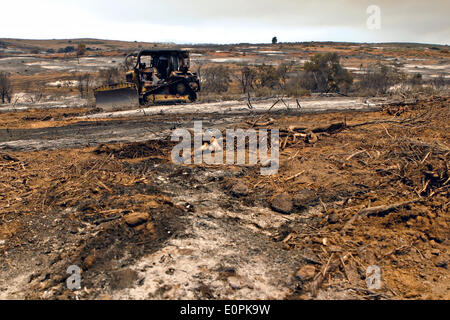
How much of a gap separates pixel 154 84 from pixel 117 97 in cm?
191

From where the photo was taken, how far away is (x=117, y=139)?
1010cm

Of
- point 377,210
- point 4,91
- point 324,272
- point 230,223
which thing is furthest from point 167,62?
point 324,272

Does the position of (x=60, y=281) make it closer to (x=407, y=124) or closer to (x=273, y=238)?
(x=273, y=238)

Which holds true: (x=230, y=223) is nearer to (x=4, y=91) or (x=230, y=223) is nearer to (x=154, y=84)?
(x=154, y=84)

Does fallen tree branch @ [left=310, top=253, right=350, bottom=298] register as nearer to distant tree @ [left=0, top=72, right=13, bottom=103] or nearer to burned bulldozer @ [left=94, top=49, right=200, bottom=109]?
burned bulldozer @ [left=94, top=49, right=200, bottom=109]

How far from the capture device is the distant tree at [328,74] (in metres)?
21.9

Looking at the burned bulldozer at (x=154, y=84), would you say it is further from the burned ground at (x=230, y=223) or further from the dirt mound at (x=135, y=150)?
the burned ground at (x=230, y=223)

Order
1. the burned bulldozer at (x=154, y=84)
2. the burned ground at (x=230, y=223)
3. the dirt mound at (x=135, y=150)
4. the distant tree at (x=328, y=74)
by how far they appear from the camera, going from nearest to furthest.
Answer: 1. the burned ground at (x=230, y=223)
2. the dirt mound at (x=135, y=150)
3. the burned bulldozer at (x=154, y=84)
4. the distant tree at (x=328, y=74)

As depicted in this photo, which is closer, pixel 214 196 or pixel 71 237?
pixel 71 237

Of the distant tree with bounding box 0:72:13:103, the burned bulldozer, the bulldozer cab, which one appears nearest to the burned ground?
the burned bulldozer

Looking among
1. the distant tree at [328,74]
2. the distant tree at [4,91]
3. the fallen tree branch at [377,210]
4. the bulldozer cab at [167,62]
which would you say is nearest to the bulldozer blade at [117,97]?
the bulldozer cab at [167,62]

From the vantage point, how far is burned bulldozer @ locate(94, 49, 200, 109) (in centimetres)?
1588
